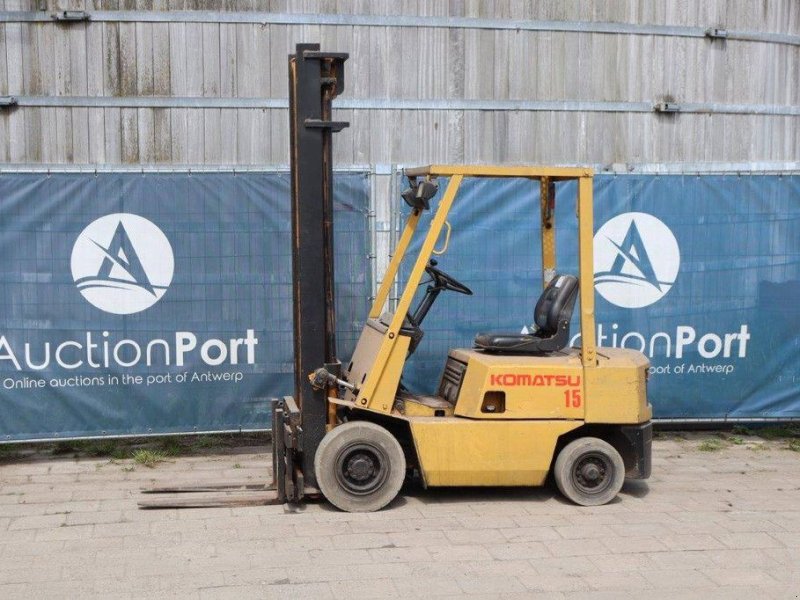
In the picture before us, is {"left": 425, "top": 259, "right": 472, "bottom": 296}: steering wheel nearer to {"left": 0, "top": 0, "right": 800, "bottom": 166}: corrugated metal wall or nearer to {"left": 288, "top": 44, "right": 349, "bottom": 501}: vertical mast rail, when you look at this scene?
{"left": 288, "top": 44, "right": 349, "bottom": 501}: vertical mast rail

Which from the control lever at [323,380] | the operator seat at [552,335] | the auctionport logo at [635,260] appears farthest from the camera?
the auctionport logo at [635,260]

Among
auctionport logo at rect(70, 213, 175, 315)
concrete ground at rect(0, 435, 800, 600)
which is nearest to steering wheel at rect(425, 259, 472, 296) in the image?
concrete ground at rect(0, 435, 800, 600)

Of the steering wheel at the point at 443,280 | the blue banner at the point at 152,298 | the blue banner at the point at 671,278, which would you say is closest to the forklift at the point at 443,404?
the steering wheel at the point at 443,280

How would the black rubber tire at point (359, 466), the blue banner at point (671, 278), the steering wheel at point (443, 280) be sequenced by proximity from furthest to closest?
1. the blue banner at point (671, 278)
2. the steering wheel at point (443, 280)
3. the black rubber tire at point (359, 466)

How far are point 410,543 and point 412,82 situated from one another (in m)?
5.28

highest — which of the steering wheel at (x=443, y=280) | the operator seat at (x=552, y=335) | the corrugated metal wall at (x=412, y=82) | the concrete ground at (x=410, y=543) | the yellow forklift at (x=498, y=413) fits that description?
the corrugated metal wall at (x=412, y=82)

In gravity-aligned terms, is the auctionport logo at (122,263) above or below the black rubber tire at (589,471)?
above

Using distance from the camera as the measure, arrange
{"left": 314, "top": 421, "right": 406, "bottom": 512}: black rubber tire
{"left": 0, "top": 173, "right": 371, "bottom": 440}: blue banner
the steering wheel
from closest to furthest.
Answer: {"left": 314, "top": 421, "right": 406, "bottom": 512}: black rubber tire < the steering wheel < {"left": 0, "top": 173, "right": 371, "bottom": 440}: blue banner

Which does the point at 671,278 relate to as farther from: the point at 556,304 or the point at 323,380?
the point at 323,380

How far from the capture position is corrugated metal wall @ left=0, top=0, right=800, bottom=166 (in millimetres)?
10117

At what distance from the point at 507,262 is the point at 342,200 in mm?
1586

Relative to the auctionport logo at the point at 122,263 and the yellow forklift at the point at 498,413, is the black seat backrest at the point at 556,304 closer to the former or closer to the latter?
the yellow forklift at the point at 498,413

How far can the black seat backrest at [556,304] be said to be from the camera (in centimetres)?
778

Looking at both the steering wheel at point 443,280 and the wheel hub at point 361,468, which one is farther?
the steering wheel at point 443,280
